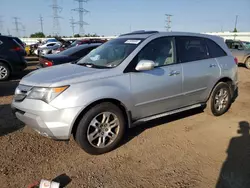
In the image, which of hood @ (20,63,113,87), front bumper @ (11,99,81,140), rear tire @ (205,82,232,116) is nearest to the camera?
front bumper @ (11,99,81,140)

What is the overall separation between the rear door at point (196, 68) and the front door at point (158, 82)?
0.17m

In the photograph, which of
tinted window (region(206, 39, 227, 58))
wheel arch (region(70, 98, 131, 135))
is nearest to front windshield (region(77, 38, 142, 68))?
wheel arch (region(70, 98, 131, 135))

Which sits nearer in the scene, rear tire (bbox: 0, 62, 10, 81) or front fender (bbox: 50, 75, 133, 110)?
front fender (bbox: 50, 75, 133, 110)

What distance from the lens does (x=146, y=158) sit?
3293 mm

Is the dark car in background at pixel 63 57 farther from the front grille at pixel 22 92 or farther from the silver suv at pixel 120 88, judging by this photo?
the front grille at pixel 22 92

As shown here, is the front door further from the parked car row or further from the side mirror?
the parked car row

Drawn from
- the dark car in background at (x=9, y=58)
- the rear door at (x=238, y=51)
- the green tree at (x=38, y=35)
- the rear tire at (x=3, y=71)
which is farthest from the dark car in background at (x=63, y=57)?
the green tree at (x=38, y=35)

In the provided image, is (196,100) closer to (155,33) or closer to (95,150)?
(155,33)

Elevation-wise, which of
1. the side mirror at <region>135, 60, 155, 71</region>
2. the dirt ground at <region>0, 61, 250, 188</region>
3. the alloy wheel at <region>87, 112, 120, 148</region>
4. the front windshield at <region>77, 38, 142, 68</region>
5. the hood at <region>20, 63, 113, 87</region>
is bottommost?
the dirt ground at <region>0, 61, 250, 188</region>

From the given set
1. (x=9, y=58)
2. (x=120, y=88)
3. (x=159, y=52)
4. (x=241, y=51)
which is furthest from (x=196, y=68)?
(x=241, y=51)

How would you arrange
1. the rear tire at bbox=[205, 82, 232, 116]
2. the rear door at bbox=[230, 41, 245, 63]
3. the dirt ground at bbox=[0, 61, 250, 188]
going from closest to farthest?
the dirt ground at bbox=[0, 61, 250, 188] → the rear tire at bbox=[205, 82, 232, 116] → the rear door at bbox=[230, 41, 245, 63]

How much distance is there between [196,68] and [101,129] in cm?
217

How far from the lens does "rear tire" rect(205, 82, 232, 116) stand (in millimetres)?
4715

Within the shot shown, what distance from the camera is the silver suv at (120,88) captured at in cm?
305
